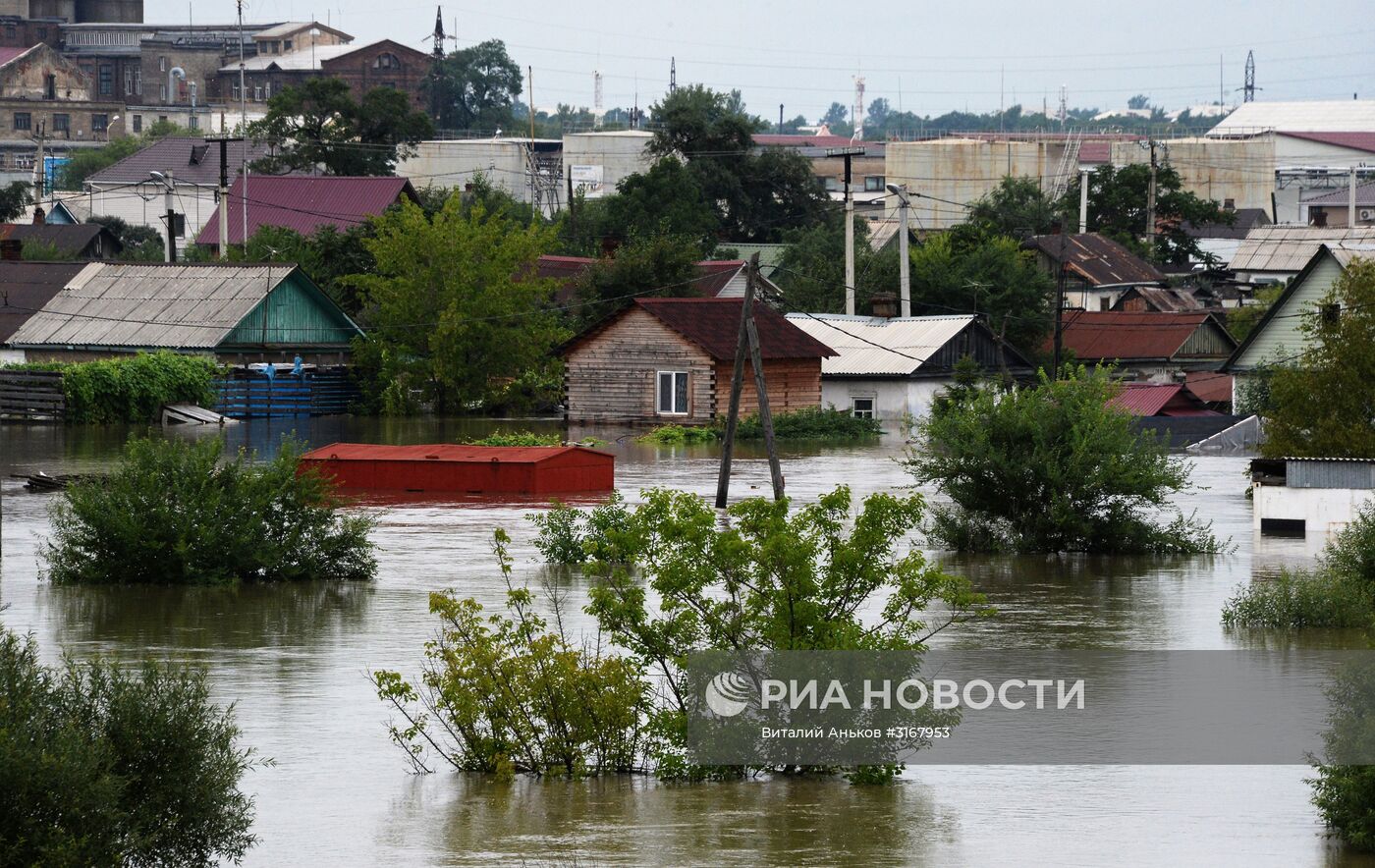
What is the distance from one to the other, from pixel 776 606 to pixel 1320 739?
542 cm

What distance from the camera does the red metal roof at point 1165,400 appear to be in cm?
5097

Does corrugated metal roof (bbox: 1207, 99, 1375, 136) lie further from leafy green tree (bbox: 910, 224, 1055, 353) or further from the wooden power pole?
the wooden power pole

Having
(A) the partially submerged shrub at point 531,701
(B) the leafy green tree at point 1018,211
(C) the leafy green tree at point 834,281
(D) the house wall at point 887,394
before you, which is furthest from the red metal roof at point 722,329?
(A) the partially submerged shrub at point 531,701

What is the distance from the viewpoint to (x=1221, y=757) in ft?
52.7

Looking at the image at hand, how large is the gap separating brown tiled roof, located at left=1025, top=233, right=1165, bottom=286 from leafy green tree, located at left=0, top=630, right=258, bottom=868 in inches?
2709

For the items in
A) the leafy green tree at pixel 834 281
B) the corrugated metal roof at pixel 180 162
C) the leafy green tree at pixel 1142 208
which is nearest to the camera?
the leafy green tree at pixel 834 281

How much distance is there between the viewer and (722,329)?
55500 mm

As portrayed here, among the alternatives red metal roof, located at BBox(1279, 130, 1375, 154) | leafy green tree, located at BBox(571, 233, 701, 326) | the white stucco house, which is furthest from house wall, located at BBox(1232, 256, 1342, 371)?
red metal roof, located at BBox(1279, 130, 1375, 154)

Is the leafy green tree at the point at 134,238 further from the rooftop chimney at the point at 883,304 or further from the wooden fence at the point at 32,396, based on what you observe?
the rooftop chimney at the point at 883,304

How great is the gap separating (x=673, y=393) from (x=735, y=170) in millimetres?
48119

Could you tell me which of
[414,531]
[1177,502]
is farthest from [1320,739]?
[1177,502]

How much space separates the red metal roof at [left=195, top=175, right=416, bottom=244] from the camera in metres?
84.4

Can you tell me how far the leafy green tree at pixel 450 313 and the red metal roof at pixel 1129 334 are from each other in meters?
19.2

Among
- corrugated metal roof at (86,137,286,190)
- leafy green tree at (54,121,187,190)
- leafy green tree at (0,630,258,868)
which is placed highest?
leafy green tree at (54,121,187,190)
